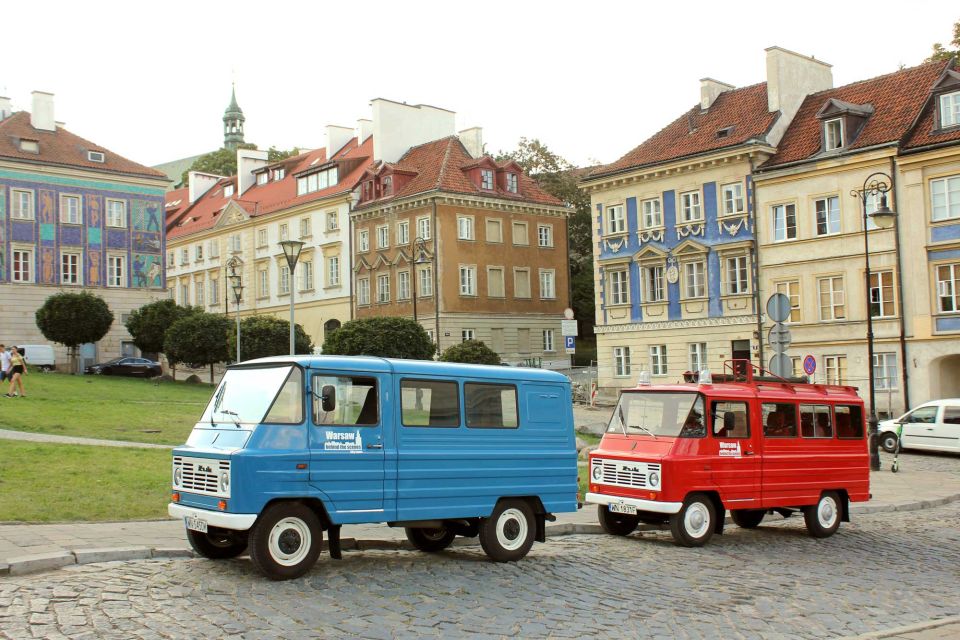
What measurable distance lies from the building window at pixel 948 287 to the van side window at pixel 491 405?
29928 mm

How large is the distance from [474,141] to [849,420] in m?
48.8

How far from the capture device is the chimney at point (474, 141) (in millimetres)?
63688

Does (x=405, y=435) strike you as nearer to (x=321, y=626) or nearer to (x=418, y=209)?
(x=321, y=626)

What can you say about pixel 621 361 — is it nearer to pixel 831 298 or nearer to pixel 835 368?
pixel 835 368

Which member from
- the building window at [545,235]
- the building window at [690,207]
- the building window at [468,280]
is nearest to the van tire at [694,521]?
the building window at [690,207]

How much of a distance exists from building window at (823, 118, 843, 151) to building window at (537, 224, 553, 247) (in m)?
23.4

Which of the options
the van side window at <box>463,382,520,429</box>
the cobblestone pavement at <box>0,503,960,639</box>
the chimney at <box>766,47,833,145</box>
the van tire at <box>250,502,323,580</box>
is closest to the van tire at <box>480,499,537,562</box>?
the cobblestone pavement at <box>0,503,960,639</box>

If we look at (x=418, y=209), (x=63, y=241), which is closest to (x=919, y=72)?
(x=418, y=209)

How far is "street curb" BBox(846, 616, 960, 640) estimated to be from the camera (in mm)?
9102

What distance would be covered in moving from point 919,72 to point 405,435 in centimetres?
3737

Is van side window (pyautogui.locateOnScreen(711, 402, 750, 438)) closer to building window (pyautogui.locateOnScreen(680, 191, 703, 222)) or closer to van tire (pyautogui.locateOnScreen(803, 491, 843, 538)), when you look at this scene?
van tire (pyautogui.locateOnScreen(803, 491, 843, 538))

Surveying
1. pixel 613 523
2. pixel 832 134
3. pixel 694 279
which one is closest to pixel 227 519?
pixel 613 523

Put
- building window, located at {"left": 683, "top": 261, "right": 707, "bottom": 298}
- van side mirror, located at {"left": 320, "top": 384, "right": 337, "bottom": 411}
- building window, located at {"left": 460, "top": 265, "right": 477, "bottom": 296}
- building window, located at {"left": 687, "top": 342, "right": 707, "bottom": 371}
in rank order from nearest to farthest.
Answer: van side mirror, located at {"left": 320, "top": 384, "right": 337, "bottom": 411} < building window, located at {"left": 687, "top": 342, "right": 707, "bottom": 371} < building window, located at {"left": 683, "top": 261, "right": 707, "bottom": 298} < building window, located at {"left": 460, "top": 265, "right": 477, "bottom": 296}

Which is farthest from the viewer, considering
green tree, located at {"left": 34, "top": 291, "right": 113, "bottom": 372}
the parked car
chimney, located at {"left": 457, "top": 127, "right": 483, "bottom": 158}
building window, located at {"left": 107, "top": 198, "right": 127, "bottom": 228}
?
chimney, located at {"left": 457, "top": 127, "right": 483, "bottom": 158}
